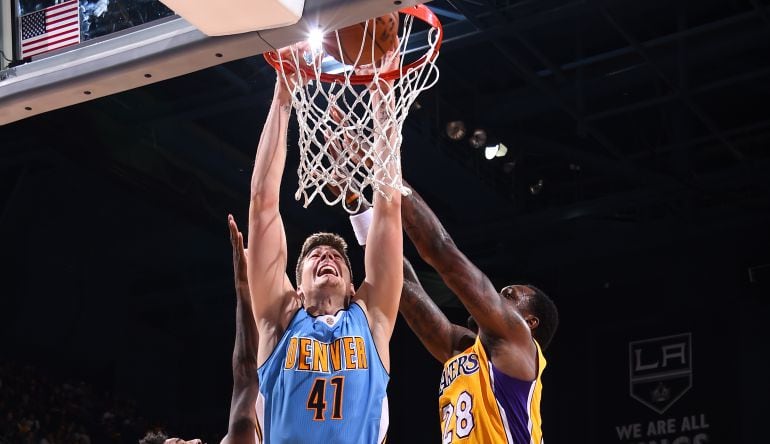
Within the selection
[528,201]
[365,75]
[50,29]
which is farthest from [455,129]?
[50,29]

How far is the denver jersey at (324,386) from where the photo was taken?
3471mm

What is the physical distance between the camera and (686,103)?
9.27 metres

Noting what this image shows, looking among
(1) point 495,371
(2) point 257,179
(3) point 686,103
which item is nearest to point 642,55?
(3) point 686,103

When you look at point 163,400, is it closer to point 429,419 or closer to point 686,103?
point 429,419

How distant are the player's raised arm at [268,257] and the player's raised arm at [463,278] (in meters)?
0.92

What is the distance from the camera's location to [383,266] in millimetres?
3781

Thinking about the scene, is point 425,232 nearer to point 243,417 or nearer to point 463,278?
point 463,278

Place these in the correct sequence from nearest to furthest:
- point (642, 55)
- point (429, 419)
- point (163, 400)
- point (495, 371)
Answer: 1. point (495, 371)
2. point (642, 55)
3. point (429, 419)
4. point (163, 400)

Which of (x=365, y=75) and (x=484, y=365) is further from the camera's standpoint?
(x=484, y=365)

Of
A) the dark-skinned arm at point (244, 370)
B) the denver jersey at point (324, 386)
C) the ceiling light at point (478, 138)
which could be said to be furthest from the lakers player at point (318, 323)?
the ceiling light at point (478, 138)

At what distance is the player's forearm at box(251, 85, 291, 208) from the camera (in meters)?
3.75

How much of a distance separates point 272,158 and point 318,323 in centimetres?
56

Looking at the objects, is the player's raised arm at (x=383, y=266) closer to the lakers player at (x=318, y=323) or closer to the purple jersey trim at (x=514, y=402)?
the lakers player at (x=318, y=323)

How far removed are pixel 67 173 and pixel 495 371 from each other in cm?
871
